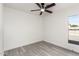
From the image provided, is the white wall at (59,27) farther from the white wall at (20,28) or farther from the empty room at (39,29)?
the white wall at (20,28)

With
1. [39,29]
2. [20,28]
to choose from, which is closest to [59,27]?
[39,29]

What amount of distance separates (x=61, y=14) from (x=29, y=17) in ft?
7.20

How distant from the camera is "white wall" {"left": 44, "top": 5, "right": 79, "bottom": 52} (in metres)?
4.19

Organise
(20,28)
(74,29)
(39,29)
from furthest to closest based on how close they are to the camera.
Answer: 1. (39,29)
2. (20,28)
3. (74,29)

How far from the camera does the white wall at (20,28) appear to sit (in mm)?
4168

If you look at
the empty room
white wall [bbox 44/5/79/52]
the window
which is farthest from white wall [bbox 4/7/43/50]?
the window

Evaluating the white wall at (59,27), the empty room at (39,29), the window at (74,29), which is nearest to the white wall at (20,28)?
the empty room at (39,29)

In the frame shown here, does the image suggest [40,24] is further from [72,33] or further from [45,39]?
[72,33]

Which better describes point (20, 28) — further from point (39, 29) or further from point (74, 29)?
point (74, 29)

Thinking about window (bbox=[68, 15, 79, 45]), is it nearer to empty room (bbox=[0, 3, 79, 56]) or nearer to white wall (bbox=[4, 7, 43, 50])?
empty room (bbox=[0, 3, 79, 56])

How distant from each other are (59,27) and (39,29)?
184 cm

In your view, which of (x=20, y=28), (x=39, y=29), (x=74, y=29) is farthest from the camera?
(x=39, y=29)

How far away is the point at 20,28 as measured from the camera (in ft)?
15.9

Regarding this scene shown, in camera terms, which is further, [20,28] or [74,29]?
[20,28]
